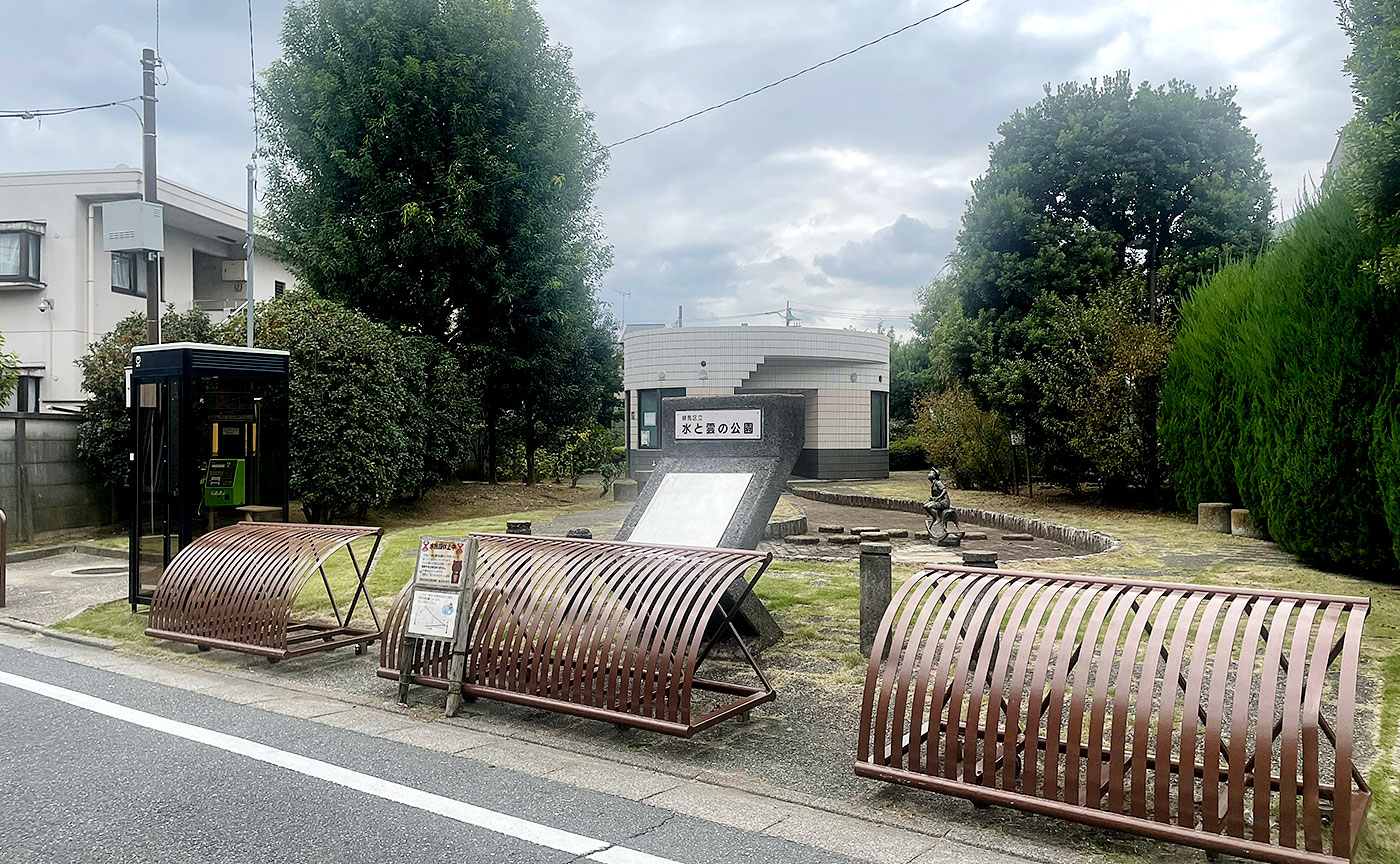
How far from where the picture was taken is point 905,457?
38.3 meters

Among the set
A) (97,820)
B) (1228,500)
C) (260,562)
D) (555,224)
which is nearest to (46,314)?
(555,224)

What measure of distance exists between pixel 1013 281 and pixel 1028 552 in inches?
331

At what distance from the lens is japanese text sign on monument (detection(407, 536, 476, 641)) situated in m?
5.96

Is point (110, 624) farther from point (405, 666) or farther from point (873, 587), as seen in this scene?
point (873, 587)

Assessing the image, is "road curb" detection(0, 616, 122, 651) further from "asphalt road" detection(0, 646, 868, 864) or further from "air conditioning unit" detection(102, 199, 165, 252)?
"air conditioning unit" detection(102, 199, 165, 252)

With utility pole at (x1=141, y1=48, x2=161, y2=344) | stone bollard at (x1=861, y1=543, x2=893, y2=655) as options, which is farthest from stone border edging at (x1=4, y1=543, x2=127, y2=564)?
stone bollard at (x1=861, y1=543, x2=893, y2=655)

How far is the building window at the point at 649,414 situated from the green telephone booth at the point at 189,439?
19.9m

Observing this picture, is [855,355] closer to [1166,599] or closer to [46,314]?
[46,314]

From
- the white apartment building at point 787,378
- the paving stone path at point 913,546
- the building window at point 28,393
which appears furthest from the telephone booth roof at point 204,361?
the white apartment building at point 787,378

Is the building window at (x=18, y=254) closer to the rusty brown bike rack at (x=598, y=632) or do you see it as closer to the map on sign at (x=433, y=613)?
the rusty brown bike rack at (x=598, y=632)

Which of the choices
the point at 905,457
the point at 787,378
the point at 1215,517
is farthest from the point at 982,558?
the point at 905,457

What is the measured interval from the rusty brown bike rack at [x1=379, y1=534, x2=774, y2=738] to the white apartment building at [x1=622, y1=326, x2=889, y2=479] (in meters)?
23.0

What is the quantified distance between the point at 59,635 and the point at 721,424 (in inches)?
233

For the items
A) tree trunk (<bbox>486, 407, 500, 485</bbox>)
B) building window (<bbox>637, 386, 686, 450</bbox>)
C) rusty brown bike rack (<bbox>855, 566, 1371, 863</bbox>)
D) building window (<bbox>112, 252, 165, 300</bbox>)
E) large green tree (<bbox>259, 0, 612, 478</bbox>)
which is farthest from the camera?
building window (<bbox>637, 386, 686, 450</bbox>)
